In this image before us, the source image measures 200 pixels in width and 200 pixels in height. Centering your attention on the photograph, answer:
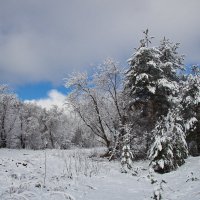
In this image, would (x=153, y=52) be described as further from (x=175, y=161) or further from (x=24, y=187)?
(x=24, y=187)

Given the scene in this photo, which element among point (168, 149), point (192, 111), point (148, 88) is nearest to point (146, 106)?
point (148, 88)

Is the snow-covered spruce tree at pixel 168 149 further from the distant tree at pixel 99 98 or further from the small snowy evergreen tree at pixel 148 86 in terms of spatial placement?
the distant tree at pixel 99 98

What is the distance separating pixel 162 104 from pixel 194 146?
4.71 metres

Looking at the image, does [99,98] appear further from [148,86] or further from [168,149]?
[168,149]

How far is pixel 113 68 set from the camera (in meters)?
30.8

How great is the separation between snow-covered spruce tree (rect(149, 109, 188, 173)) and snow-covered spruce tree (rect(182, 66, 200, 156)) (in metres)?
2.27

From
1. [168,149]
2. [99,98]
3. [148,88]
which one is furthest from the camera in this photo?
[99,98]

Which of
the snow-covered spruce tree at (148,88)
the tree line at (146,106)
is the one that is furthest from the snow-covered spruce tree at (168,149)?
the snow-covered spruce tree at (148,88)

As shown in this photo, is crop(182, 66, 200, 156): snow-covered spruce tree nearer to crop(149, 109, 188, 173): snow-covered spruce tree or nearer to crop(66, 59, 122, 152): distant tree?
crop(149, 109, 188, 173): snow-covered spruce tree

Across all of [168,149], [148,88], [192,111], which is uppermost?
[148,88]

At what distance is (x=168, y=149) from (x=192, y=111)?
4.70 meters

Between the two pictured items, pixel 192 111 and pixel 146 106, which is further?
pixel 146 106

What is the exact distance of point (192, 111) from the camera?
20547 millimetres

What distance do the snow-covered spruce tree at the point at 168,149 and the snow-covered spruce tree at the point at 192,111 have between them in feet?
7.46
